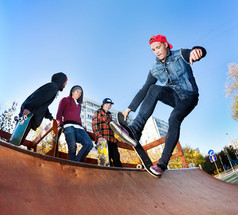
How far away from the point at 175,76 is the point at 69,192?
7.92 ft

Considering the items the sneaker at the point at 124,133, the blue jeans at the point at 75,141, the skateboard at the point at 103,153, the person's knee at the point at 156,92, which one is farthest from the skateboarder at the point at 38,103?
the person's knee at the point at 156,92

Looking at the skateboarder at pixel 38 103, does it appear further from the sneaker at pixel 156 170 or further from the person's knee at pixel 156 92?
the sneaker at pixel 156 170

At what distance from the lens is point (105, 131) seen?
368cm

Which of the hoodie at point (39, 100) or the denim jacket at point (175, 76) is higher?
the denim jacket at point (175, 76)

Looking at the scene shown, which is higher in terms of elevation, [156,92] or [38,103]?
[156,92]

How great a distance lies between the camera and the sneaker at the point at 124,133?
2059mm

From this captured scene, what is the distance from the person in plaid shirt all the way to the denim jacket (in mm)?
1123

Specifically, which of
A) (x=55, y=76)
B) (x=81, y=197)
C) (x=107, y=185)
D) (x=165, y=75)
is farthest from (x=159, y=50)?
(x=81, y=197)

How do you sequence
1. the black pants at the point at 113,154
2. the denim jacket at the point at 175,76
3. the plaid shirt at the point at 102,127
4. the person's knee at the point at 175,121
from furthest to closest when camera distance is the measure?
the plaid shirt at the point at 102,127 → the black pants at the point at 113,154 → the denim jacket at the point at 175,76 → the person's knee at the point at 175,121

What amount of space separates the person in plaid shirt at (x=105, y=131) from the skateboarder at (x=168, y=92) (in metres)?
1.11

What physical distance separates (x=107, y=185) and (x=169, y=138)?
1232mm

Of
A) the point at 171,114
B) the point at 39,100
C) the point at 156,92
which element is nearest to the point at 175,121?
the point at 171,114

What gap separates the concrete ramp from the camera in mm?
784

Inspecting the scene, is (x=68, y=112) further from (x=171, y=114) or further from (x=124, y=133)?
(x=171, y=114)
